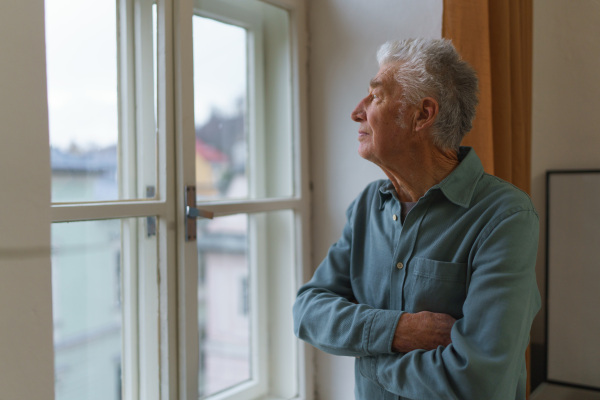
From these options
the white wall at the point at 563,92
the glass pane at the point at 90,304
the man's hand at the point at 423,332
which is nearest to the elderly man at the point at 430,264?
the man's hand at the point at 423,332

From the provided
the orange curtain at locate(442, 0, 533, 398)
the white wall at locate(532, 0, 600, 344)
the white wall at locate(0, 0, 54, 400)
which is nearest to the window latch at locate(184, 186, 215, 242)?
the white wall at locate(0, 0, 54, 400)

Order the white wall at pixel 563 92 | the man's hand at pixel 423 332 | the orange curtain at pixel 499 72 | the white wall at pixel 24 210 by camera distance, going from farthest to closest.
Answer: the white wall at pixel 563 92 → the orange curtain at pixel 499 72 → the man's hand at pixel 423 332 → the white wall at pixel 24 210

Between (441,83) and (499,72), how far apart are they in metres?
0.61

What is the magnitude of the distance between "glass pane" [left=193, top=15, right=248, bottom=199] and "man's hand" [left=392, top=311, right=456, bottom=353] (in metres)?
0.76

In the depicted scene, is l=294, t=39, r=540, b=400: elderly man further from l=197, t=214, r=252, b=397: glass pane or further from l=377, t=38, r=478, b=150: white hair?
l=197, t=214, r=252, b=397: glass pane

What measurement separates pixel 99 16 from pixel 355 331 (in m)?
1.00

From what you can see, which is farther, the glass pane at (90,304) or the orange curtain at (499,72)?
the orange curtain at (499,72)

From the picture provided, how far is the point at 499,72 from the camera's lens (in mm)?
1641

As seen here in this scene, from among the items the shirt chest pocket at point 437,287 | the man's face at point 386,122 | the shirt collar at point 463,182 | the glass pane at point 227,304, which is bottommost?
the glass pane at point 227,304

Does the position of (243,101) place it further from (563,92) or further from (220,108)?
(563,92)

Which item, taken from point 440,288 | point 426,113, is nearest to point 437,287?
point 440,288

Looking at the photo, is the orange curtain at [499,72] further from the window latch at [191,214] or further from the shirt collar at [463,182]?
the window latch at [191,214]

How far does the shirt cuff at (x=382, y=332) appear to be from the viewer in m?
1.08

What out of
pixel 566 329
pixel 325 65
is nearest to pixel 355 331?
pixel 325 65
